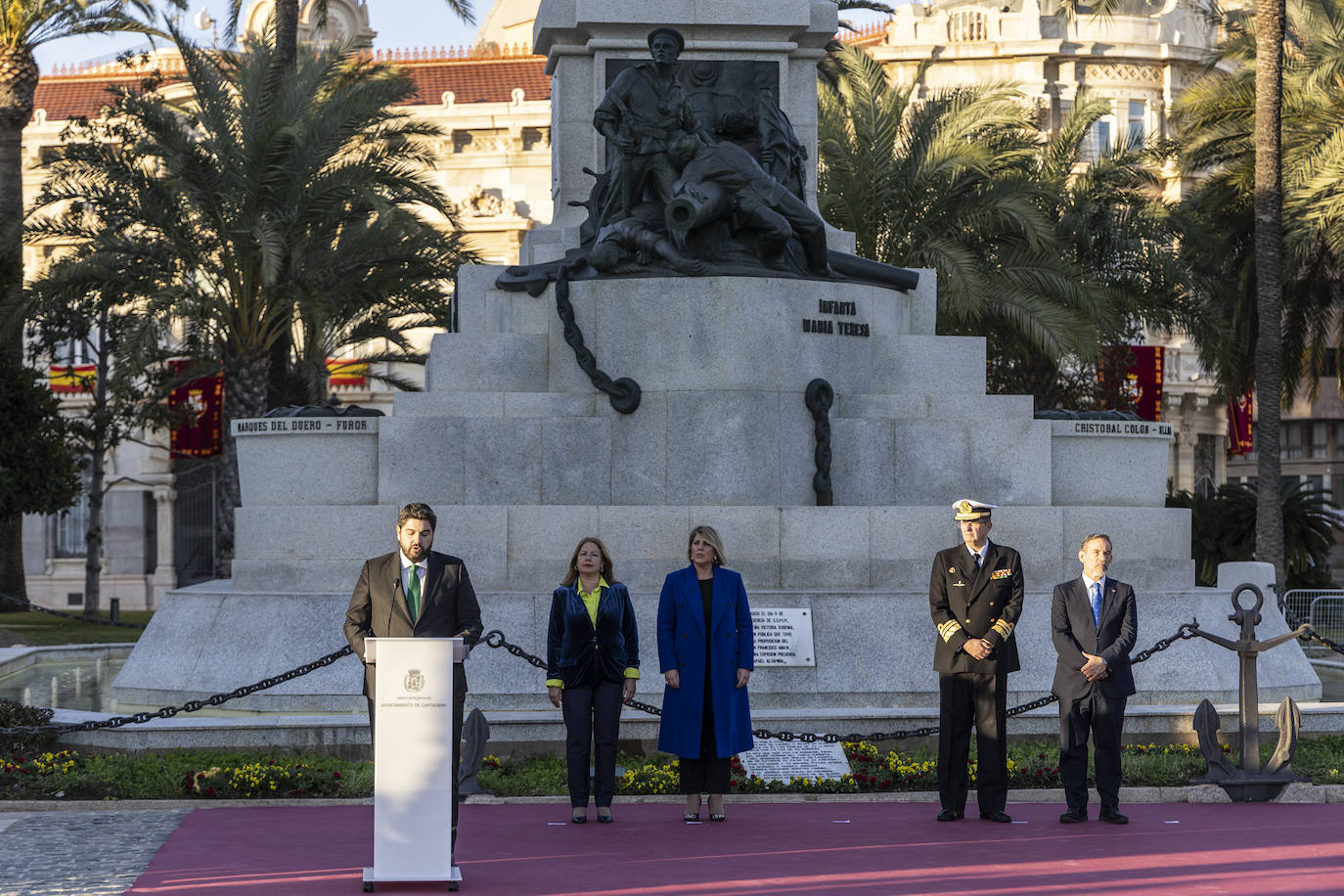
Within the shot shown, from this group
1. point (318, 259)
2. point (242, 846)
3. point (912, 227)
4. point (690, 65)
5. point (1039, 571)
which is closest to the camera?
point (242, 846)

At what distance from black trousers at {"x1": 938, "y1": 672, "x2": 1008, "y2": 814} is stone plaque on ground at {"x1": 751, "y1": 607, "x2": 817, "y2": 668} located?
8.64ft

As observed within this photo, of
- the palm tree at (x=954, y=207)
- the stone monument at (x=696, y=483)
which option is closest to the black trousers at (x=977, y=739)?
the stone monument at (x=696, y=483)

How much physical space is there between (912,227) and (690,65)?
40.1 feet

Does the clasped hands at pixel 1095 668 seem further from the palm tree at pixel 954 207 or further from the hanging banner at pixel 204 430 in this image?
the hanging banner at pixel 204 430

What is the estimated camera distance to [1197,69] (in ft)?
207

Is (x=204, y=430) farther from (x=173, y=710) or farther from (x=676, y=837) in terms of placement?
(x=676, y=837)

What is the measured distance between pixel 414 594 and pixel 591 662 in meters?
1.35

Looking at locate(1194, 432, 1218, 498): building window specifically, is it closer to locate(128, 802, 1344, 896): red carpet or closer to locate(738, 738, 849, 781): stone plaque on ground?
locate(738, 738, 849, 781): stone plaque on ground

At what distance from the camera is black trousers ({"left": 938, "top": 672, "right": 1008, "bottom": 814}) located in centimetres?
938

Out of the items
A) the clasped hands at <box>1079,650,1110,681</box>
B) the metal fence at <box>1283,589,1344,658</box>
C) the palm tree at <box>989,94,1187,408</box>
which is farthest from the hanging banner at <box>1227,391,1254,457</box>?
the clasped hands at <box>1079,650,1110,681</box>

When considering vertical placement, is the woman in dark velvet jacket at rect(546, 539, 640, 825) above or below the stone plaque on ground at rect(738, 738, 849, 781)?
above

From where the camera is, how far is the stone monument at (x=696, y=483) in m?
12.3

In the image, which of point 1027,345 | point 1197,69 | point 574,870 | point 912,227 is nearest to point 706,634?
point 574,870

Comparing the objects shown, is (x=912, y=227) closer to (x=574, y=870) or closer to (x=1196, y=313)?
(x=1196, y=313)
